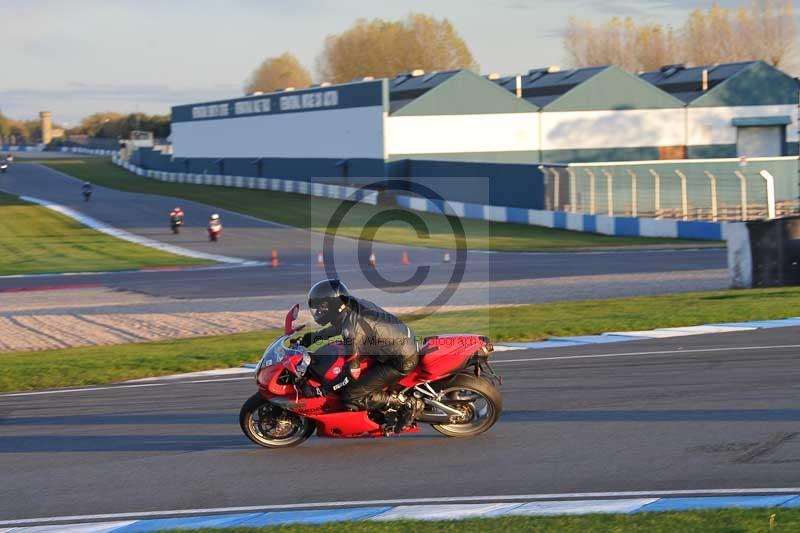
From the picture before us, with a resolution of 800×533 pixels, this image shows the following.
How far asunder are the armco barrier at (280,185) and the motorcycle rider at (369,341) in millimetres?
48847

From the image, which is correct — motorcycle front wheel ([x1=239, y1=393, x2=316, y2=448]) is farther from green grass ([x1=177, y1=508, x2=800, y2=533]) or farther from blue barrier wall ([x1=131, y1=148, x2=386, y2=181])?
blue barrier wall ([x1=131, y1=148, x2=386, y2=181])

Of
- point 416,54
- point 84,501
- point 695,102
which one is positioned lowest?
point 84,501

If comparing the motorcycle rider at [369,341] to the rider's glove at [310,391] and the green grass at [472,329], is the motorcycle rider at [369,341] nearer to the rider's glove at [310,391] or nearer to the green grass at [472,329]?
the rider's glove at [310,391]

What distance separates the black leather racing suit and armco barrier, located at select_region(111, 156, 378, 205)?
48.9 meters

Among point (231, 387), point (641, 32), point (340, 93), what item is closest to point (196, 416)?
point (231, 387)

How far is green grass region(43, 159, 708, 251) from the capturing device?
133 ft

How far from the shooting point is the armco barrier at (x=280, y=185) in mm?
60409

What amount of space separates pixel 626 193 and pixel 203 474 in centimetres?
3879

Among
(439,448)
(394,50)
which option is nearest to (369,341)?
(439,448)

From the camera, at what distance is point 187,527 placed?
738cm

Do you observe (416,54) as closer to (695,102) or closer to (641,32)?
(641,32)

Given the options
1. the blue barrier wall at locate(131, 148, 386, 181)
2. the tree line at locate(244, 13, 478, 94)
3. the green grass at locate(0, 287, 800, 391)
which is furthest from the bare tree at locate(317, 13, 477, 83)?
the green grass at locate(0, 287, 800, 391)

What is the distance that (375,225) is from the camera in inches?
1961

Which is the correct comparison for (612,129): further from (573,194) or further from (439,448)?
(439,448)
